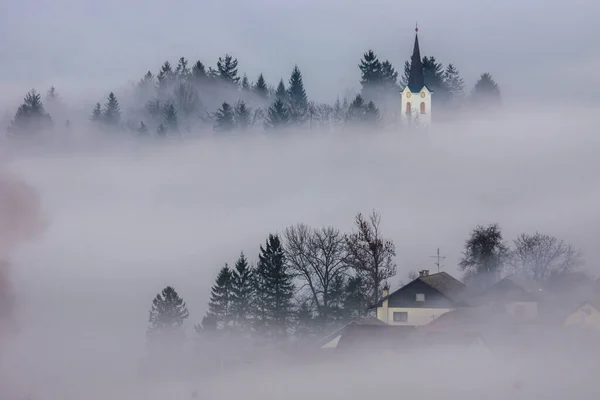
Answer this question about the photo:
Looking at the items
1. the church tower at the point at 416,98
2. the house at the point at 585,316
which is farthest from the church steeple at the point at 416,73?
the house at the point at 585,316

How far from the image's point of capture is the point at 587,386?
93.7 m

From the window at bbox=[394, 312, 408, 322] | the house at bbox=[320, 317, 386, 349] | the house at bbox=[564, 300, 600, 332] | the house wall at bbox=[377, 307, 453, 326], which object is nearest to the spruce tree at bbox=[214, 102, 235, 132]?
the house wall at bbox=[377, 307, 453, 326]

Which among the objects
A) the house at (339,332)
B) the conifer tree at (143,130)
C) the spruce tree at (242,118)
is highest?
the spruce tree at (242,118)

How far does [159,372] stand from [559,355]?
90.9 ft

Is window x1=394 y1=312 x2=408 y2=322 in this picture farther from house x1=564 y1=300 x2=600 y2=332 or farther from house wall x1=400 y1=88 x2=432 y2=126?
house wall x1=400 y1=88 x2=432 y2=126

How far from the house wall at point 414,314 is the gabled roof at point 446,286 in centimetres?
97

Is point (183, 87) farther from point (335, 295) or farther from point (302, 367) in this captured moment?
point (302, 367)

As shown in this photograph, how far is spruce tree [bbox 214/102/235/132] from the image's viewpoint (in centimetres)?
17000

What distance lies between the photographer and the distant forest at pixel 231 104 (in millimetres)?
169625

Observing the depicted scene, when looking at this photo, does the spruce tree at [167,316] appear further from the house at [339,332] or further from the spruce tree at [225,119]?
the spruce tree at [225,119]

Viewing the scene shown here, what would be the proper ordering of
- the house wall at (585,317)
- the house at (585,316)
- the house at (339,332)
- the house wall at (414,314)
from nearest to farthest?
the house at (339,332) → the house at (585,316) → the house wall at (585,317) → the house wall at (414,314)

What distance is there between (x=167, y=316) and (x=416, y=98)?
66885 mm

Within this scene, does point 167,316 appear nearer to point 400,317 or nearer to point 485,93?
point 400,317

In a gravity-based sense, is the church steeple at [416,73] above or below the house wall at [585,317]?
above
